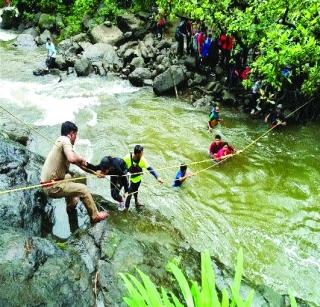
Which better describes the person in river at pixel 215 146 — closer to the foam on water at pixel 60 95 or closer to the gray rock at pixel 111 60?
the foam on water at pixel 60 95

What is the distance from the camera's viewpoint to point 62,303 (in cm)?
425

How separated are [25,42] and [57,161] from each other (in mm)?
18100

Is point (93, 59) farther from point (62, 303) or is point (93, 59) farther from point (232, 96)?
point (62, 303)

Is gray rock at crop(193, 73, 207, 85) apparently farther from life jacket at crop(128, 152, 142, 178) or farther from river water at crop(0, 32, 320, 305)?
life jacket at crop(128, 152, 142, 178)

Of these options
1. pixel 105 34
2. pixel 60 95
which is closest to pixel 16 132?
pixel 60 95

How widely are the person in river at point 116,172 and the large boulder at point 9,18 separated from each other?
71.5 ft

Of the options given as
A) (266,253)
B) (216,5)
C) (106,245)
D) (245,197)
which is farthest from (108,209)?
(216,5)

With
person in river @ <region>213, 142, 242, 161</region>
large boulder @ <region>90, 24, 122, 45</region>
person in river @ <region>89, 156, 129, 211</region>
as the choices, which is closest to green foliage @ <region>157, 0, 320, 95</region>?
person in river @ <region>213, 142, 242, 161</region>

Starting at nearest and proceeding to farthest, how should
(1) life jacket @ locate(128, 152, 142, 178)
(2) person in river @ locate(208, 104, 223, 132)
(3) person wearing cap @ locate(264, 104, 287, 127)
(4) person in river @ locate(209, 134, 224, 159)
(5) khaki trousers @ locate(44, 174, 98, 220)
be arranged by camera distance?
(5) khaki trousers @ locate(44, 174, 98, 220)
(1) life jacket @ locate(128, 152, 142, 178)
(4) person in river @ locate(209, 134, 224, 159)
(2) person in river @ locate(208, 104, 223, 132)
(3) person wearing cap @ locate(264, 104, 287, 127)

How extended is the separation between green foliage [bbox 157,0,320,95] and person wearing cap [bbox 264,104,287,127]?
0.86m

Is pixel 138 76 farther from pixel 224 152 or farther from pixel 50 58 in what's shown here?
pixel 224 152

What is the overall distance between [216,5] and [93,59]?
8.07m

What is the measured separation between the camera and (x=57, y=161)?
5.88 meters

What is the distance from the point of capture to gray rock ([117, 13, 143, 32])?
786 inches
